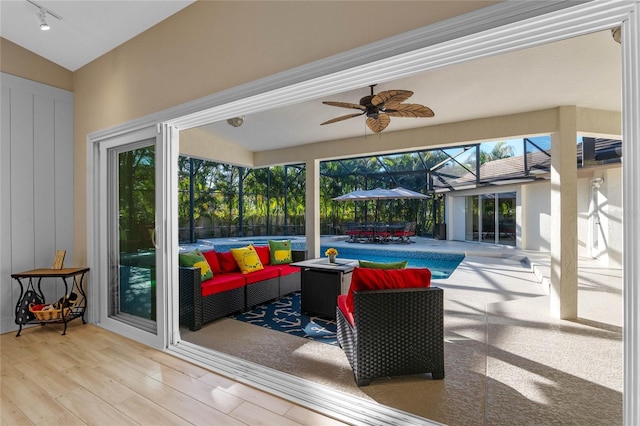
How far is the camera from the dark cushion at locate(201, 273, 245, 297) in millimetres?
4009

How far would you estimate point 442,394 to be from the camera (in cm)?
246

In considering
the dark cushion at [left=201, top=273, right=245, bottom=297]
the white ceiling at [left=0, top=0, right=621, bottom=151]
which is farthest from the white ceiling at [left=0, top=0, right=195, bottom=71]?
the dark cushion at [left=201, top=273, right=245, bottom=297]

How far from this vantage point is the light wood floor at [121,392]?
214 cm

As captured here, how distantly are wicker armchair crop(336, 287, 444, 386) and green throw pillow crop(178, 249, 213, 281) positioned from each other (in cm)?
238

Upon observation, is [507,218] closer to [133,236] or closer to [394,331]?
[394,331]

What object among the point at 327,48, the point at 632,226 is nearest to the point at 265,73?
the point at 327,48

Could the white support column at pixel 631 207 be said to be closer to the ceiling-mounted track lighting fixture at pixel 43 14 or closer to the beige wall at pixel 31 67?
the ceiling-mounted track lighting fixture at pixel 43 14

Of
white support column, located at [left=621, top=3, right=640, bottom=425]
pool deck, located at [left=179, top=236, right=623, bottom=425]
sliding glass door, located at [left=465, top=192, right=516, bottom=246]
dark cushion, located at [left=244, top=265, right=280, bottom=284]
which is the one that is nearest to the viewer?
white support column, located at [left=621, top=3, right=640, bottom=425]

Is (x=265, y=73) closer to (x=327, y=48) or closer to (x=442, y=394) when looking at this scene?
(x=327, y=48)

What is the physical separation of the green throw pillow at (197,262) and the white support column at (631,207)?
12.7 ft

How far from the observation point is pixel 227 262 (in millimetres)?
4863

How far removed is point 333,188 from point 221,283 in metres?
13.6

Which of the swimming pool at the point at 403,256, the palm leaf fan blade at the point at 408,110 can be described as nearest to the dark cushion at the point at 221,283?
the palm leaf fan blade at the point at 408,110

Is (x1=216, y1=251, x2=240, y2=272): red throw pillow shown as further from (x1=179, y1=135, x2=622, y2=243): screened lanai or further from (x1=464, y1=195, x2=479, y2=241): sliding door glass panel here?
(x1=464, y1=195, x2=479, y2=241): sliding door glass panel
